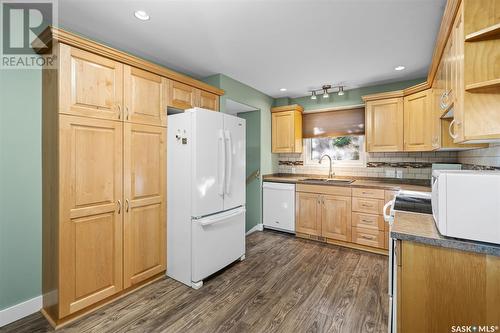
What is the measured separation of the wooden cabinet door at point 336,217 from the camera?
336cm

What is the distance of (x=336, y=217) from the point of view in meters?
3.45

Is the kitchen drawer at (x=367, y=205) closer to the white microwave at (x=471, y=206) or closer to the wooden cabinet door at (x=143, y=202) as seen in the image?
the white microwave at (x=471, y=206)

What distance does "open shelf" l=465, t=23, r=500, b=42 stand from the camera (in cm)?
114

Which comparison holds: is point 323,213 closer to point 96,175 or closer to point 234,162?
point 234,162

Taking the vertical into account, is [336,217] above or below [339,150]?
below

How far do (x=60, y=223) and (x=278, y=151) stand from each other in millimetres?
3440

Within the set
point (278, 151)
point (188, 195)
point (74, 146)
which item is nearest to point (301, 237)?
point (278, 151)

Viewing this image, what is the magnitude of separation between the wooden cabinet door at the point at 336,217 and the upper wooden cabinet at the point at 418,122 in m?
1.16

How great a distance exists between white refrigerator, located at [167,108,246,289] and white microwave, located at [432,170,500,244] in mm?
1936

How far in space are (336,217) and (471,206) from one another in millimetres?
2467

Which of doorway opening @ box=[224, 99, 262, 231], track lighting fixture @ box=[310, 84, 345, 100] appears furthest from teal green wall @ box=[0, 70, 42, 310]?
track lighting fixture @ box=[310, 84, 345, 100]

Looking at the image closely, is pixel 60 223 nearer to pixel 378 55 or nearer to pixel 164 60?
pixel 164 60

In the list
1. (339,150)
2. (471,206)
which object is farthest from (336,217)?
(471,206)

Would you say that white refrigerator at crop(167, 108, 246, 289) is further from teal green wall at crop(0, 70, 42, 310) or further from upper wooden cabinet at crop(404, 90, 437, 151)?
upper wooden cabinet at crop(404, 90, 437, 151)
